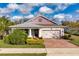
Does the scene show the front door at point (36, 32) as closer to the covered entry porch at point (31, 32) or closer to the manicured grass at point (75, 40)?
the covered entry porch at point (31, 32)

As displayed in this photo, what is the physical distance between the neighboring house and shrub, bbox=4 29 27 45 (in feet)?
0.80

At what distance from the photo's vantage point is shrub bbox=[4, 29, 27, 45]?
47.0 feet

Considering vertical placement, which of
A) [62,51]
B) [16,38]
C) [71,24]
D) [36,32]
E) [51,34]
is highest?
[71,24]

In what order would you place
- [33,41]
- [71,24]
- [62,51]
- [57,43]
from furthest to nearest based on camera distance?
[57,43], [33,41], [71,24], [62,51]

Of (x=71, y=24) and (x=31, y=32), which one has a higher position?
(x=71, y=24)

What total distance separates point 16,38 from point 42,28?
139 cm

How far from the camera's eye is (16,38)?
14.4 m

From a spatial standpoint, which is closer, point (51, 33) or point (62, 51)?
point (62, 51)

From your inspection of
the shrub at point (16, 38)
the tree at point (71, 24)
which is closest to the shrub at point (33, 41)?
the shrub at point (16, 38)

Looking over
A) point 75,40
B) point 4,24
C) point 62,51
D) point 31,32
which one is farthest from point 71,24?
point 4,24

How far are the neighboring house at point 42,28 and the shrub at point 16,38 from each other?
24 centimetres

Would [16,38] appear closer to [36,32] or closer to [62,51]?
[36,32]

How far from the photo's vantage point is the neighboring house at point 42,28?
1435 centimetres

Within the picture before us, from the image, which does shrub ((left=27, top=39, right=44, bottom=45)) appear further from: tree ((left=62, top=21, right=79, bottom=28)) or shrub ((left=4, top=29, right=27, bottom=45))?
tree ((left=62, top=21, right=79, bottom=28))
